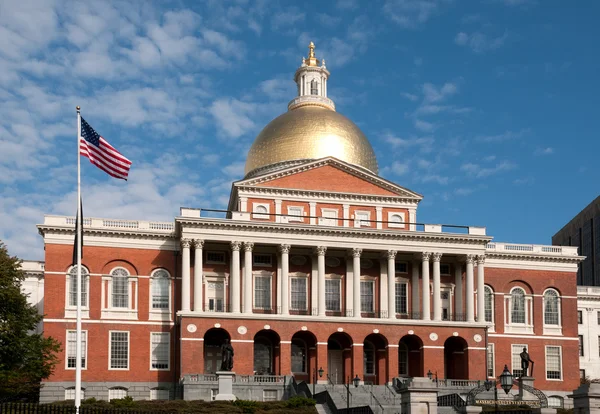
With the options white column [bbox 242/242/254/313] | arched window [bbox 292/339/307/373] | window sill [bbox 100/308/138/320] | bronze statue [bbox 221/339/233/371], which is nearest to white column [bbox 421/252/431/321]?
arched window [bbox 292/339/307/373]

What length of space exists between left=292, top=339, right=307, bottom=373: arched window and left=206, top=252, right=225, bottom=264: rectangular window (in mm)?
8059

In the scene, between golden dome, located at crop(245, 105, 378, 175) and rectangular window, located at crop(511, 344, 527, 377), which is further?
golden dome, located at crop(245, 105, 378, 175)

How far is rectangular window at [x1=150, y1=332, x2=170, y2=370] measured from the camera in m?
67.0

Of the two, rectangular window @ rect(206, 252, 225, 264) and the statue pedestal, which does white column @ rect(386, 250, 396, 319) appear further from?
the statue pedestal

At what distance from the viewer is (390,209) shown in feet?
238

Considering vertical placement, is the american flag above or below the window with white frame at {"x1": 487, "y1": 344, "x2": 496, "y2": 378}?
above

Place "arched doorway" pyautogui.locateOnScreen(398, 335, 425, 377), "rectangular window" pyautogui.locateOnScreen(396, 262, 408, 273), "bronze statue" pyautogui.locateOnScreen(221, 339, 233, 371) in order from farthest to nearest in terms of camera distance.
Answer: "rectangular window" pyautogui.locateOnScreen(396, 262, 408, 273), "arched doorway" pyautogui.locateOnScreen(398, 335, 425, 377), "bronze statue" pyautogui.locateOnScreen(221, 339, 233, 371)

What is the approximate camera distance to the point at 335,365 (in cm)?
7006

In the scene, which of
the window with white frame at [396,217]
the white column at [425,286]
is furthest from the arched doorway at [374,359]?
the window with white frame at [396,217]

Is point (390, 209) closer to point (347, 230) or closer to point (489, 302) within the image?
point (347, 230)

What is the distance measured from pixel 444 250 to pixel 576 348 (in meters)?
15.2

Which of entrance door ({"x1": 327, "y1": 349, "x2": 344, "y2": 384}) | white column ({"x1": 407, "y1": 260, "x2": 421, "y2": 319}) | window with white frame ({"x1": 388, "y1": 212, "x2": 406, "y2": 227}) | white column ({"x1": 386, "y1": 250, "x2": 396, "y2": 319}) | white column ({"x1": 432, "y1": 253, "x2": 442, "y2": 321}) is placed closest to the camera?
white column ({"x1": 386, "y1": 250, "x2": 396, "y2": 319})

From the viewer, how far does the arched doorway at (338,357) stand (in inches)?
2709

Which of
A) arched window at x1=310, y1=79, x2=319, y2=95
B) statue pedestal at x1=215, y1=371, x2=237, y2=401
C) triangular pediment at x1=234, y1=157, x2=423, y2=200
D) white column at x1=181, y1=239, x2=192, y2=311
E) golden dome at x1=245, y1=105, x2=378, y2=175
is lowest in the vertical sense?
statue pedestal at x1=215, y1=371, x2=237, y2=401
